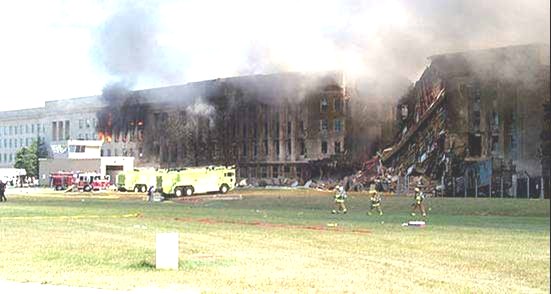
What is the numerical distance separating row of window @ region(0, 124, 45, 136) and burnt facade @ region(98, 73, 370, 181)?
1447 cm

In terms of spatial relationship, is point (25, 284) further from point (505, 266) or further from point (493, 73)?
point (493, 73)

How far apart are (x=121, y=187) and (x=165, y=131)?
16843 millimetres

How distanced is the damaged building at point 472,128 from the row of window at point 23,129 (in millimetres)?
48556

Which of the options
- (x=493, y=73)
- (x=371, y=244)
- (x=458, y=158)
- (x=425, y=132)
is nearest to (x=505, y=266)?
(x=371, y=244)

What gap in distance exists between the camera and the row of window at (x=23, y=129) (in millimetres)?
107000

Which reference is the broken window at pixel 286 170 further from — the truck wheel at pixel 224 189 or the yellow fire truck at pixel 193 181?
the yellow fire truck at pixel 193 181

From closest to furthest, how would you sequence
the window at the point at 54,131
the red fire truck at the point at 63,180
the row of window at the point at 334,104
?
the row of window at the point at 334,104 < the red fire truck at the point at 63,180 < the window at the point at 54,131

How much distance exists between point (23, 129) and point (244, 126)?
33.9 m

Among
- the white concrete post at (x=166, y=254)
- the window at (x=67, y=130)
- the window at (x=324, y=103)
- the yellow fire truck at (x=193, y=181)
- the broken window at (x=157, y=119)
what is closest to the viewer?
the white concrete post at (x=166, y=254)

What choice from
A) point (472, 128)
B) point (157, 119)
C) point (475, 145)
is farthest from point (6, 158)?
point (475, 145)

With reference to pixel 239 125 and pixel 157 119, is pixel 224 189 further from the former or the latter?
pixel 157 119

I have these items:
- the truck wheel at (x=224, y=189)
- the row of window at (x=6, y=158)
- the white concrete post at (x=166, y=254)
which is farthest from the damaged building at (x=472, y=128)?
the row of window at (x=6, y=158)

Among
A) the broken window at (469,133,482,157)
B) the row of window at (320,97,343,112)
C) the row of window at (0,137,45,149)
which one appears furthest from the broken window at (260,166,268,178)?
the row of window at (0,137,45,149)

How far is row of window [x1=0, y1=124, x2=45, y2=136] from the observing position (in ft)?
351
